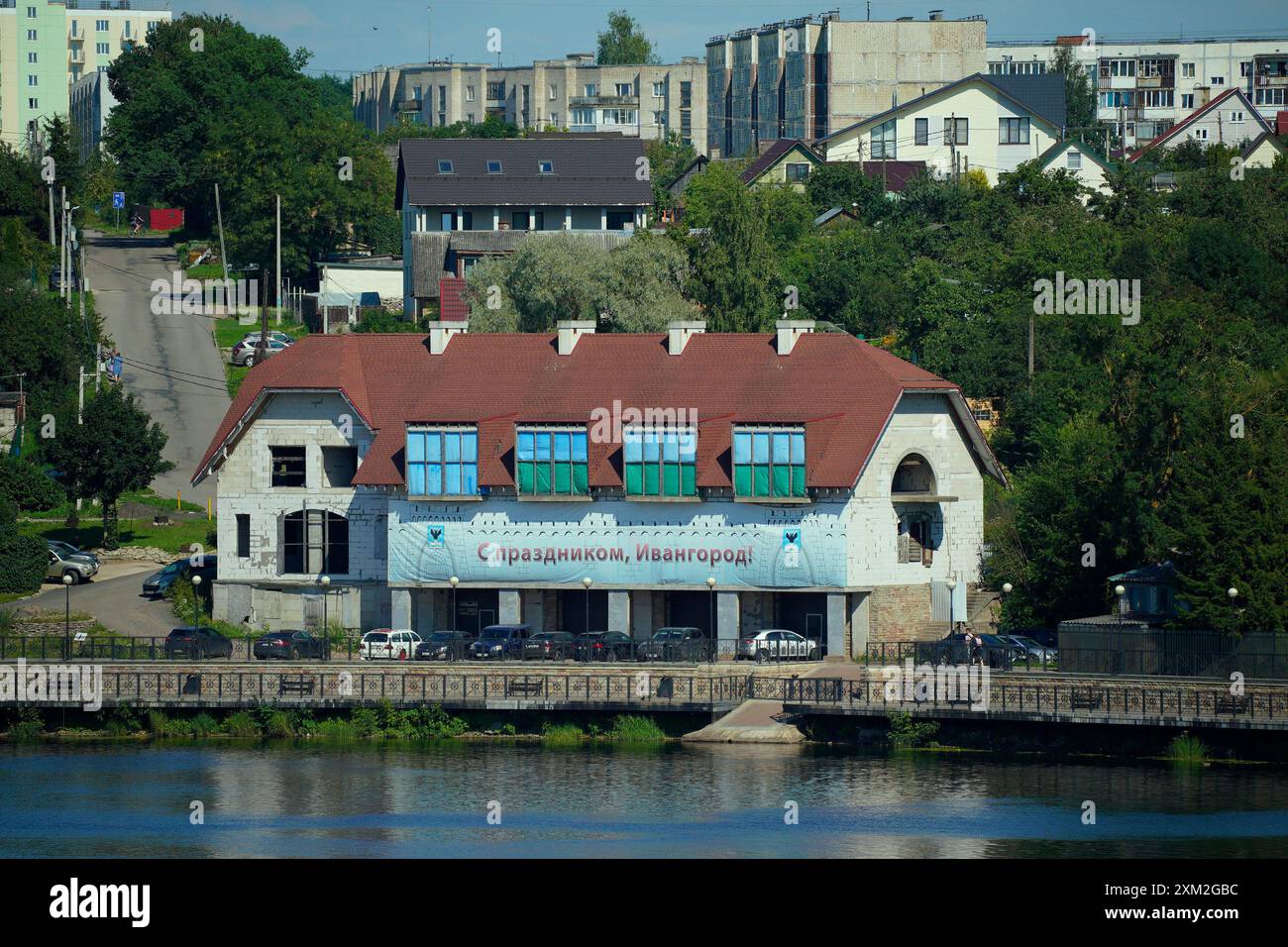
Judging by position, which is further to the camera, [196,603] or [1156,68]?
[1156,68]

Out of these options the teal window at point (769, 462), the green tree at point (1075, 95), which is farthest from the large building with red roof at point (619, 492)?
the green tree at point (1075, 95)

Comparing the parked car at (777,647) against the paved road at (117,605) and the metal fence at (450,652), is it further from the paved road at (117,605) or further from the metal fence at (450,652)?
the paved road at (117,605)

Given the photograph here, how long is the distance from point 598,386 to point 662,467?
493 cm

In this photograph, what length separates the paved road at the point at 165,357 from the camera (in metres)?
95.8

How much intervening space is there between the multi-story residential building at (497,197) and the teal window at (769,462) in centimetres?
4172

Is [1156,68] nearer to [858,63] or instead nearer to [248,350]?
[858,63]

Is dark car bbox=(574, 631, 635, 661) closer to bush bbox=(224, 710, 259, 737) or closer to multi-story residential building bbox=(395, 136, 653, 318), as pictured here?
bush bbox=(224, 710, 259, 737)

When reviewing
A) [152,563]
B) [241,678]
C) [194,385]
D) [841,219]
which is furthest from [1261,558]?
[841,219]

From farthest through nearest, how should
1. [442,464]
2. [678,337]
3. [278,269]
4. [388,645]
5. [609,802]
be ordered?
1. [278,269]
2. [678,337]
3. [442,464]
4. [388,645]
5. [609,802]

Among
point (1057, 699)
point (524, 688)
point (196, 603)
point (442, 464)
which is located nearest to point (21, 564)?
point (196, 603)

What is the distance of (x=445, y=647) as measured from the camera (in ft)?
219

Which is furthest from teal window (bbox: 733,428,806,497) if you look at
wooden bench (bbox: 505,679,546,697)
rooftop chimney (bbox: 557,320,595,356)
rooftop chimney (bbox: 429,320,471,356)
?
rooftop chimney (bbox: 429,320,471,356)

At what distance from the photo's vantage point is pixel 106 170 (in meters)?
158
